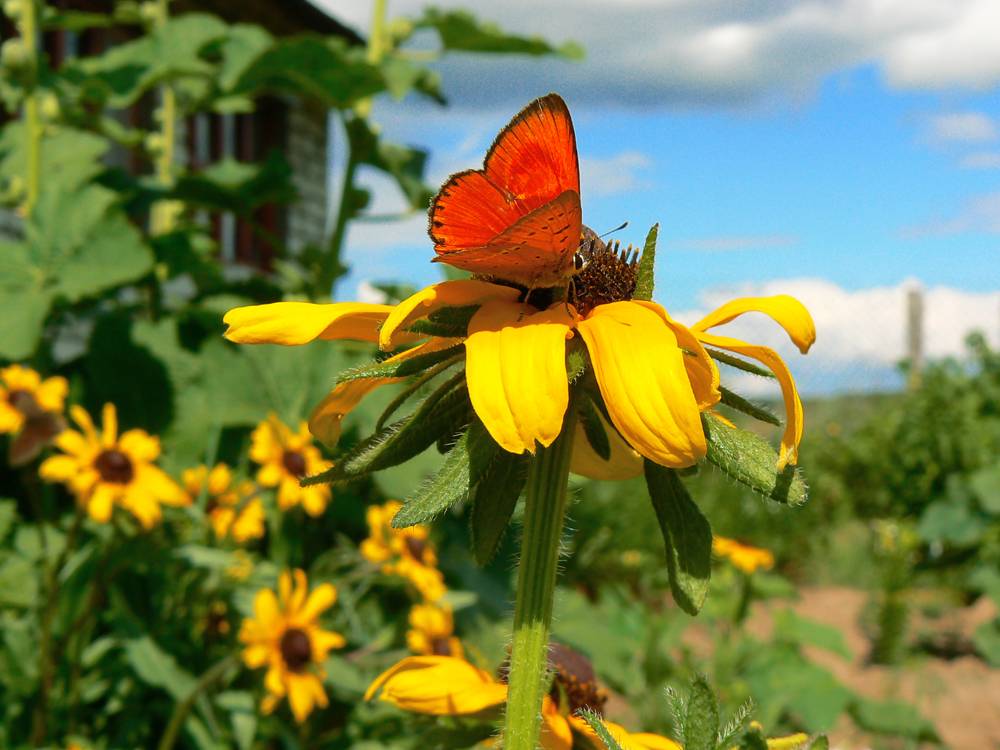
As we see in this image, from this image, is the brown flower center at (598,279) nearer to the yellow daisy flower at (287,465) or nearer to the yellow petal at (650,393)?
the yellow petal at (650,393)

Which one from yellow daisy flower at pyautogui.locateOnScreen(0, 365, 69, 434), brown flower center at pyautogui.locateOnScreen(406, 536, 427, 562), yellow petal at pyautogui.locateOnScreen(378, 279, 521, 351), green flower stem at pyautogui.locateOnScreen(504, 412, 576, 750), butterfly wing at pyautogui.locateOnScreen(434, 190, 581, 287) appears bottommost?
brown flower center at pyautogui.locateOnScreen(406, 536, 427, 562)

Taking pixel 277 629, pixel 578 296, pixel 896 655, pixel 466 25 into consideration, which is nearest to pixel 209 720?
pixel 277 629

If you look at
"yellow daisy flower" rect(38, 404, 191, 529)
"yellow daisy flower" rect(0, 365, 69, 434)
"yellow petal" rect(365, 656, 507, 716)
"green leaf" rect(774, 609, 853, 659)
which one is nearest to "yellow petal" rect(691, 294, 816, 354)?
"yellow petal" rect(365, 656, 507, 716)

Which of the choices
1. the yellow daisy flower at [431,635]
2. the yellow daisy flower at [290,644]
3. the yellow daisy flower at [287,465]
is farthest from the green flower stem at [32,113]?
the yellow daisy flower at [431,635]

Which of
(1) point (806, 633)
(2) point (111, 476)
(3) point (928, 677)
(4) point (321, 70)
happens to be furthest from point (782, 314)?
(3) point (928, 677)

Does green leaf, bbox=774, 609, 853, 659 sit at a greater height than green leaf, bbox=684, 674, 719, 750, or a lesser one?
lesser

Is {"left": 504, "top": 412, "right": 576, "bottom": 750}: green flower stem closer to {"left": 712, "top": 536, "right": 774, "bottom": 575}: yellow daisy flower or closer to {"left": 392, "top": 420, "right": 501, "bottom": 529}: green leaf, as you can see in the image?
{"left": 392, "top": 420, "right": 501, "bottom": 529}: green leaf
